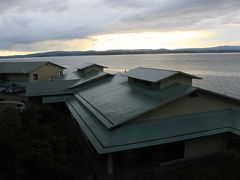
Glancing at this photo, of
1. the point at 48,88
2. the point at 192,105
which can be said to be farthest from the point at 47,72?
the point at 192,105

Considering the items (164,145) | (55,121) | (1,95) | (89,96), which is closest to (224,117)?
(164,145)

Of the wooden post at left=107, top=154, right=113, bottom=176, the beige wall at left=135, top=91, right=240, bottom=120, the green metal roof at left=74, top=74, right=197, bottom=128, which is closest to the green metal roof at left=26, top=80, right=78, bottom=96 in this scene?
the green metal roof at left=74, top=74, right=197, bottom=128

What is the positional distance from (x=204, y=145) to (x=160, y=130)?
4.71 m

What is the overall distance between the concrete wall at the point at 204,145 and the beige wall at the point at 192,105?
7.65 ft

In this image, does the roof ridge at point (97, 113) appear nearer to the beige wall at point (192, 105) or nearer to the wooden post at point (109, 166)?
the wooden post at point (109, 166)

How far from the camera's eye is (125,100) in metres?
24.7

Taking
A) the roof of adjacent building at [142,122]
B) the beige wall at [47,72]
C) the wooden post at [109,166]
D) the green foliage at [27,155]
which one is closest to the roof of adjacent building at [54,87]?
the roof of adjacent building at [142,122]

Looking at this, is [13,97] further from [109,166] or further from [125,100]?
[109,166]

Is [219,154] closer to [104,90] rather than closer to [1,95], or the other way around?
[104,90]

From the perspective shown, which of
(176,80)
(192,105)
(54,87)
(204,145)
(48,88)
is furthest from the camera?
(54,87)

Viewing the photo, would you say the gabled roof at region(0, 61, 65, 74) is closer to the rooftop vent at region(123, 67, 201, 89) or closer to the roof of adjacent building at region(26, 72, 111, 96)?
the roof of adjacent building at region(26, 72, 111, 96)

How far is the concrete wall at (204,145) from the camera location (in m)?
21.5

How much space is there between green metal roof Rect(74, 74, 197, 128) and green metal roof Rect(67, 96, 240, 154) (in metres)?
0.83

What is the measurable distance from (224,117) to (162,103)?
19.0ft
